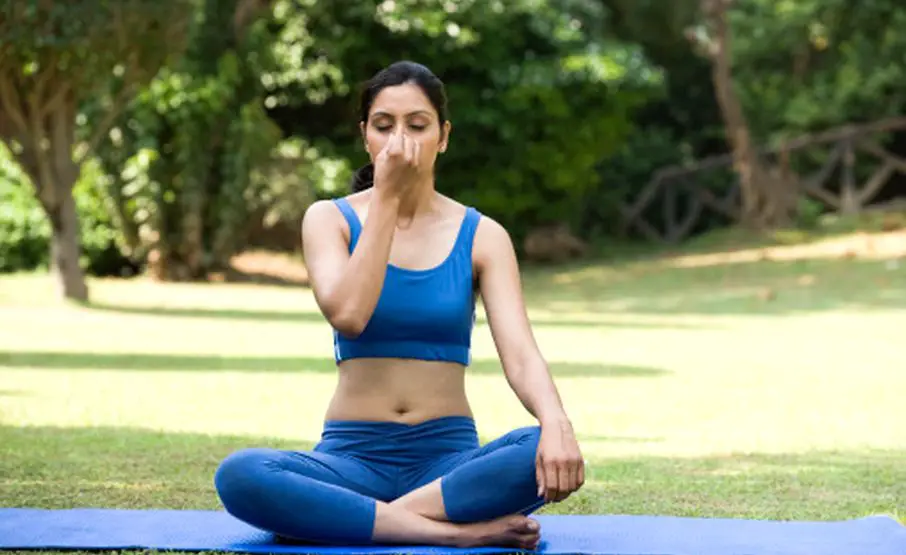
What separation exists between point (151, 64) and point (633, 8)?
14.4 meters

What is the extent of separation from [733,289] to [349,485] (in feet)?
52.1

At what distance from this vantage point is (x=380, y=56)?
2542cm

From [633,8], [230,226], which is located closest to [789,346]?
[230,226]

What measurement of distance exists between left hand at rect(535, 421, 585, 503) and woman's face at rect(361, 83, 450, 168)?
96 cm

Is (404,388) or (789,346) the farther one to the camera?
(789,346)

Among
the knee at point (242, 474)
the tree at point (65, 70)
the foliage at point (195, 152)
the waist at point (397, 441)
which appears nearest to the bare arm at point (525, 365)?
the waist at point (397, 441)

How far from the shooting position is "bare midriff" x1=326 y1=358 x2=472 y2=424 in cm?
521

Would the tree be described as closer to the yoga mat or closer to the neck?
the yoga mat

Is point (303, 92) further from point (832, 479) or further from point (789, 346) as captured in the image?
point (832, 479)

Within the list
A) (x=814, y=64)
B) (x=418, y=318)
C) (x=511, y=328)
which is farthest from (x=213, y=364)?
(x=814, y=64)

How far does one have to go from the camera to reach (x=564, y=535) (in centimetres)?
532

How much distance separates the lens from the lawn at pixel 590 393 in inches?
266

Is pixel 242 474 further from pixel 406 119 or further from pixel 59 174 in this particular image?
pixel 59 174

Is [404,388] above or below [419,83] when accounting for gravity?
below
